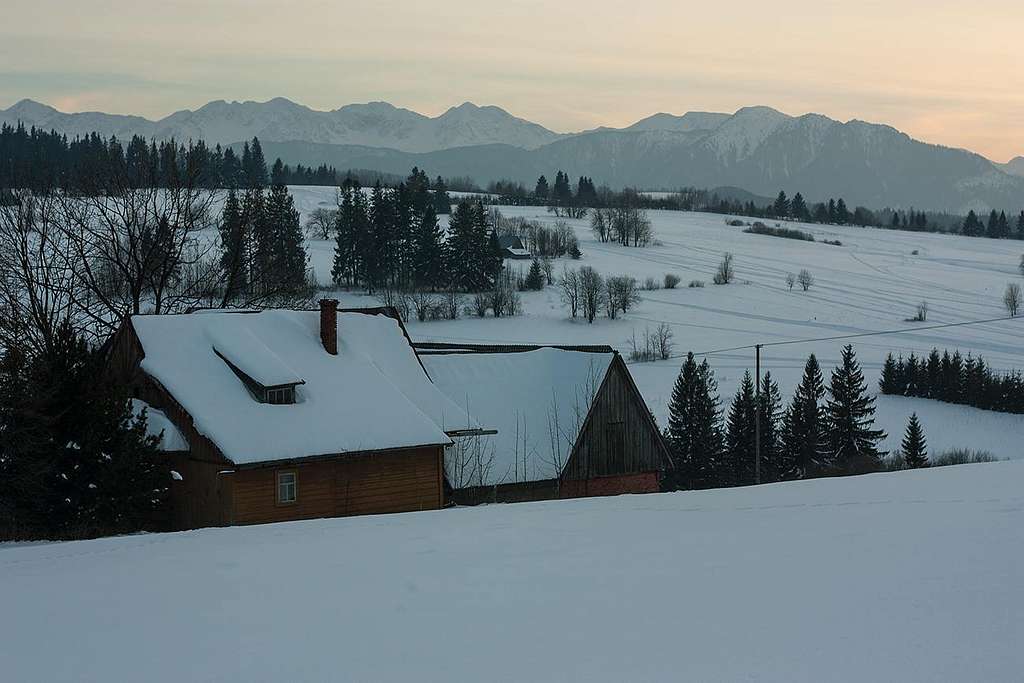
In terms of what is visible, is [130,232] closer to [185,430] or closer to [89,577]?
[185,430]

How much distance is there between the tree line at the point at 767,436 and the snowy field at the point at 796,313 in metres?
2.90

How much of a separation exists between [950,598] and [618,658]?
3.28 meters

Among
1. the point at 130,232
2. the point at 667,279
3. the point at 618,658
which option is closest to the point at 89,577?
the point at 618,658

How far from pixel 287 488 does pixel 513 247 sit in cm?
8083

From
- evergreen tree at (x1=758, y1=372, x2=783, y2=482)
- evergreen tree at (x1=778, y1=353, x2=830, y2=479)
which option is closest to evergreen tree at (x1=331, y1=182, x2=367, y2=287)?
evergreen tree at (x1=758, y1=372, x2=783, y2=482)

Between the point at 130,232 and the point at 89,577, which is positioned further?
the point at 130,232

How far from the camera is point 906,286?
89438 mm

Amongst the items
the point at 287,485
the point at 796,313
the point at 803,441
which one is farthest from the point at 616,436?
the point at 796,313

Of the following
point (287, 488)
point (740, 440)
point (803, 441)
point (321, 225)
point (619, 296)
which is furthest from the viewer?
point (321, 225)

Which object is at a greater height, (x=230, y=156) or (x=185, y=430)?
(x=230, y=156)

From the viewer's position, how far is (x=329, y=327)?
23.4m

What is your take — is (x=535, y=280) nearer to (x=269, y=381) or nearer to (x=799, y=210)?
(x=269, y=381)

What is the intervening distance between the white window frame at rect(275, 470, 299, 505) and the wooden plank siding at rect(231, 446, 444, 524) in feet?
0.10

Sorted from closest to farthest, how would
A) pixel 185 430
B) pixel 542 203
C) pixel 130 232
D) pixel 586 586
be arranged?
pixel 586 586, pixel 185 430, pixel 130 232, pixel 542 203
